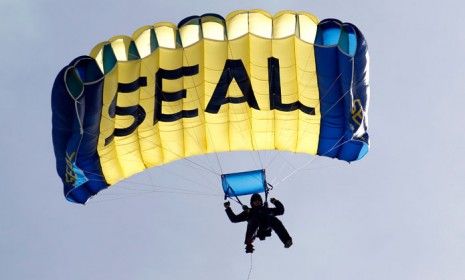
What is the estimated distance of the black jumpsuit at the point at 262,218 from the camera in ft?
72.6

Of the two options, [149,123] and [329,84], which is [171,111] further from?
[329,84]

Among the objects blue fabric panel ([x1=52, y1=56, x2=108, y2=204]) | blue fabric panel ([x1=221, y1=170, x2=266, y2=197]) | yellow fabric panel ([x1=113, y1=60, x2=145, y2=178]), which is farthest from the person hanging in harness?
blue fabric panel ([x1=52, y1=56, x2=108, y2=204])

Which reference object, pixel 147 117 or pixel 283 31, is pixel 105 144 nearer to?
pixel 147 117

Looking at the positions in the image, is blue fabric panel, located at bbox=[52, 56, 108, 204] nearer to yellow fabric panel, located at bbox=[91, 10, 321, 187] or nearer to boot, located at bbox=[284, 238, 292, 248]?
yellow fabric panel, located at bbox=[91, 10, 321, 187]

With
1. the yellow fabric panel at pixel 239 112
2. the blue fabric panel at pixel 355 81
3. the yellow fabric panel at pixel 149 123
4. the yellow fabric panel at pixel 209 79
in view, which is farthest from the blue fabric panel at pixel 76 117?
the blue fabric panel at pixel 355 81

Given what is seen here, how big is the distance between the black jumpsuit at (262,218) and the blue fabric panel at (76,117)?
A: 3005 mm

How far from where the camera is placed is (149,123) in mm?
22859

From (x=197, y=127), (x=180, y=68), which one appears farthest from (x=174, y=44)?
(x=197, y=127)

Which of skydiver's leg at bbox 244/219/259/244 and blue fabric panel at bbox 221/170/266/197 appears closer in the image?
skydiver's leg at bbox 244/219/259/244

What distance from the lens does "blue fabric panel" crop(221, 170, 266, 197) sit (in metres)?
22.5

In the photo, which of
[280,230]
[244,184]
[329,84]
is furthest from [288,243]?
[329,84]

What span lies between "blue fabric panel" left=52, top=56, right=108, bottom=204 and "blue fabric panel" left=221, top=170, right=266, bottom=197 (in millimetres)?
2723

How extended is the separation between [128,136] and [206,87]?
72.8 inches

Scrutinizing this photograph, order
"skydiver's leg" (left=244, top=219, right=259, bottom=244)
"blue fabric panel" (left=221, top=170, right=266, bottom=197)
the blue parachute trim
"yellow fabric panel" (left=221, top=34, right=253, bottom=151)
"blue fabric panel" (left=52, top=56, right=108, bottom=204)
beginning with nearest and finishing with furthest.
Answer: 1. "blue fabric panel" (left=52, top=56, right=108, bottom=204)
2. "skydiver's leg" (left=244, top=219, right=259, bottom=244)
3. the blue parachute trim
4. "yellow fabric panel" (left=221, top=34, right=253, bottom=151)
5. "blue fabric panel" (left=221, top=170, right=266, bottom=197)
